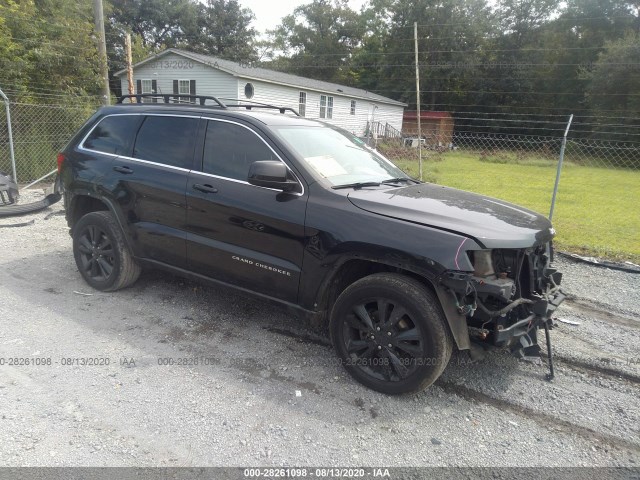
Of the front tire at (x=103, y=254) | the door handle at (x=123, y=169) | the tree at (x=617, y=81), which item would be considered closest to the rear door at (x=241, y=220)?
the door handle at (x=123, y=169)

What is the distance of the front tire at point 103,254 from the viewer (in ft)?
14.9

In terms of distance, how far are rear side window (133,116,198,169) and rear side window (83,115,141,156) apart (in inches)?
5.1

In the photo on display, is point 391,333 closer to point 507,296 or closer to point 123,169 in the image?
point 507,296

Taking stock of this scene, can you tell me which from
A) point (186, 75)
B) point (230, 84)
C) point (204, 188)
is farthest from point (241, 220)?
point (186, 75)

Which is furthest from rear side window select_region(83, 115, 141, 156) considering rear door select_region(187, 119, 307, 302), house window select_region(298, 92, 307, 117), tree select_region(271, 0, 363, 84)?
tree select_region(271, 0, 363, 84)

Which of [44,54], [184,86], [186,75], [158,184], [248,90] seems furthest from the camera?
[184,86]

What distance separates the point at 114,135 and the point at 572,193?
13147mm

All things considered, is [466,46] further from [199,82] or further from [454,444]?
[454,444]

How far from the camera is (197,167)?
4.00 metres

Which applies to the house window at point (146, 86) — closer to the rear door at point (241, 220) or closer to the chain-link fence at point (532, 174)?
the chain-link fence at point (532, 174)

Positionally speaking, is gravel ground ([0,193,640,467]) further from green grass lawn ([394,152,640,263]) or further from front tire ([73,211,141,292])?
green grass lawn ([394,152,640,263])

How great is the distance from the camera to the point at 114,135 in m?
4.65

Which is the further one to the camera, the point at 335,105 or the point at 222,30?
the point at 222,30

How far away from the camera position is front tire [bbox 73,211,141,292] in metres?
4.55
